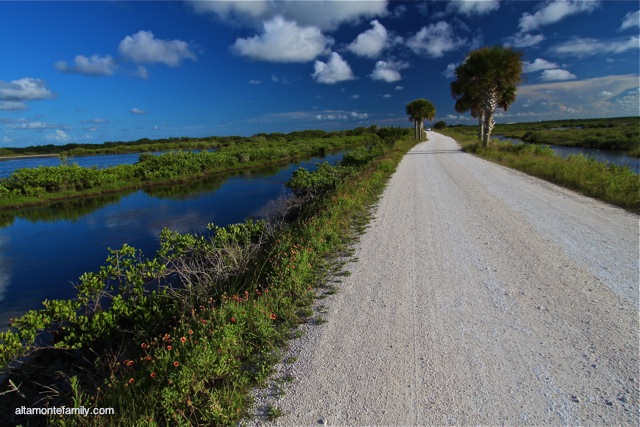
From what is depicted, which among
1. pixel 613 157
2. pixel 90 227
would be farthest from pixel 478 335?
pixel 613 157

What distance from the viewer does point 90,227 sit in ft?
45.6

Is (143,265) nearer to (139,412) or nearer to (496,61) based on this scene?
(139,412)

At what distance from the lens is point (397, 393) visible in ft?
9.43

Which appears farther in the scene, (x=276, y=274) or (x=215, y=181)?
(x=215, y=181)

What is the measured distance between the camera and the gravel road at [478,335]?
2717mm

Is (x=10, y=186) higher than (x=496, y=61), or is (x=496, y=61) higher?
(x=496, y=61)

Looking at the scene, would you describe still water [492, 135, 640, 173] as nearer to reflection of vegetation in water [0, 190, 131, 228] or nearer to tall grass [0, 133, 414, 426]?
tall grass [0, 133, 414, 426]

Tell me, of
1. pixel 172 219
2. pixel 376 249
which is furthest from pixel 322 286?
pixel 172 219

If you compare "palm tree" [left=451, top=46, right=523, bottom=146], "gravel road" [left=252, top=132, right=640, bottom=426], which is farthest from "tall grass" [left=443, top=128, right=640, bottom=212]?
"palm tree" [left=451, top=46, right=523, bottom=146]

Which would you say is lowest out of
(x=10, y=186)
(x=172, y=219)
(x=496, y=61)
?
(x=172, y=219)

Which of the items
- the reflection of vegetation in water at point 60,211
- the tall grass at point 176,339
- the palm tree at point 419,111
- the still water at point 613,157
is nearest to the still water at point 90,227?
the reflection of vegetation in water at point 60,211

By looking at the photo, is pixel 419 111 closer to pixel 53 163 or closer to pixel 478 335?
pixel 53 163

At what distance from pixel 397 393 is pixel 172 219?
13.8 metres

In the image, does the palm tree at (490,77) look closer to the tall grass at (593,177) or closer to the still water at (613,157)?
the still water at (613,157)
